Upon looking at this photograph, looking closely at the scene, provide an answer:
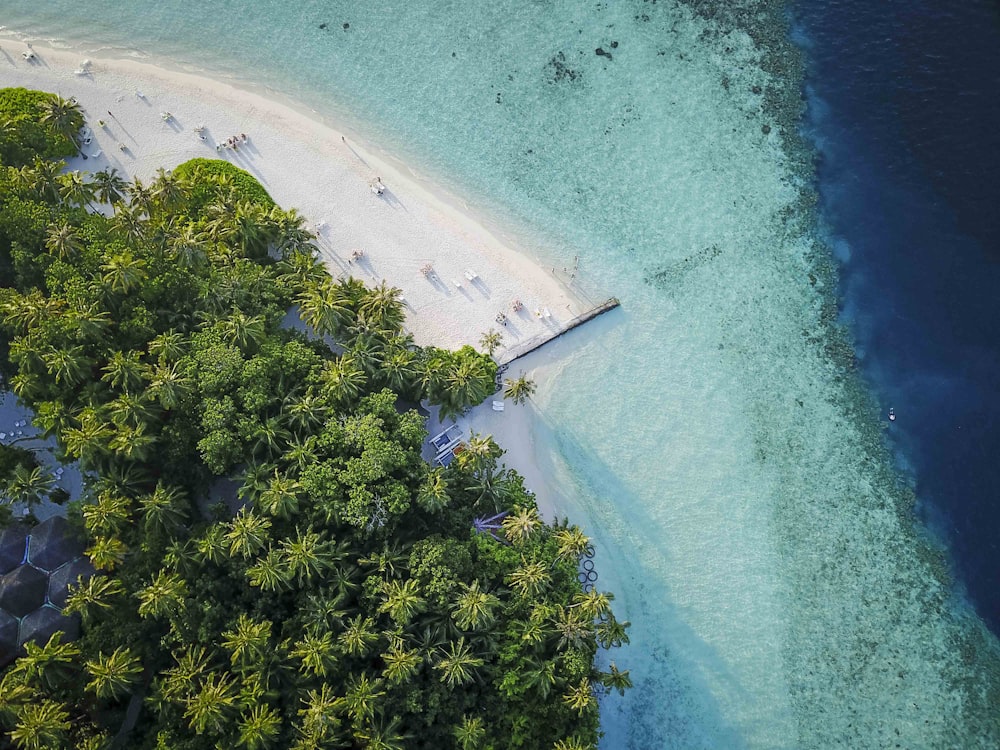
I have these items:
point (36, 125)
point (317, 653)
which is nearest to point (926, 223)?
point (317, 653)

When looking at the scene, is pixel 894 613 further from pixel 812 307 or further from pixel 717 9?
pixel 717 9

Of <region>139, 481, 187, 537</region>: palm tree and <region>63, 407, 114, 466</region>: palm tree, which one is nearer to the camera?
<region>63, 407, 114, 466</region>: palm tree

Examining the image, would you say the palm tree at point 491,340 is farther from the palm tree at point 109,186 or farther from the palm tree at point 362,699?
the palm tree at point 109,186

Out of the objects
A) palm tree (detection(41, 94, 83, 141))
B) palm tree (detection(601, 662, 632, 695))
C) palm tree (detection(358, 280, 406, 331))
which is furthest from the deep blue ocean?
palm tree (detection(41, 94, 83, 141))

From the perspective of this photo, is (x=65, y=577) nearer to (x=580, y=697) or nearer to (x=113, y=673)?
(x=113, y=673)

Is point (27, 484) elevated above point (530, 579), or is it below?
above

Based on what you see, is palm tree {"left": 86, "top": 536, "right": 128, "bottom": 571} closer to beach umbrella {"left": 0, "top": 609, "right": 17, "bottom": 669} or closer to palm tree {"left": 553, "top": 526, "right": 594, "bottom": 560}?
beach umbrella {"left": 0, "top": 609, "right": 17, "bottom": 669}
